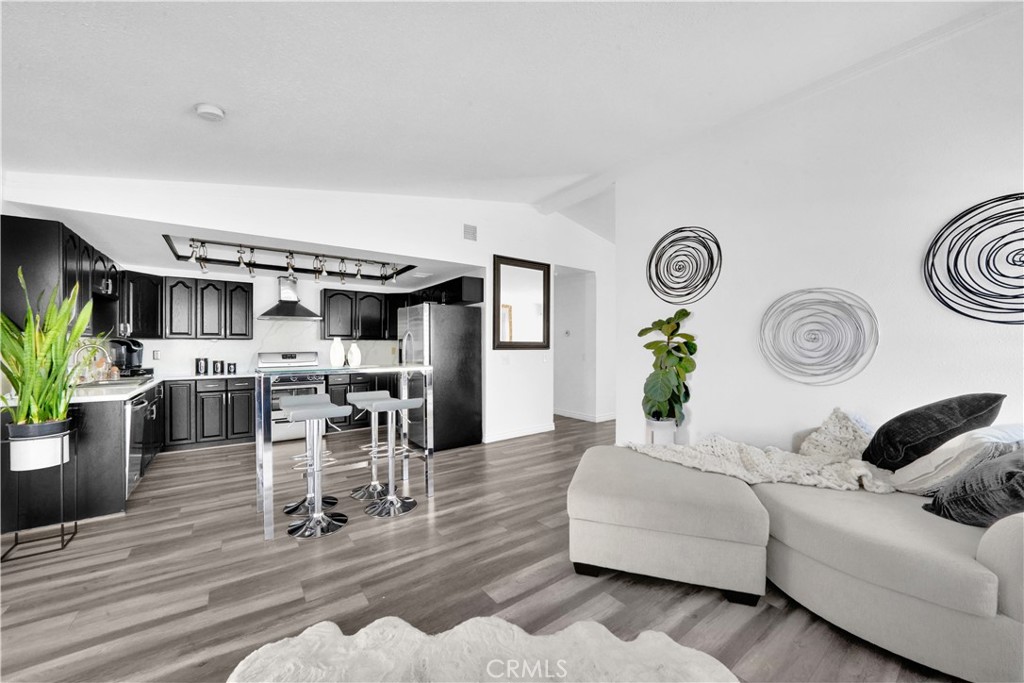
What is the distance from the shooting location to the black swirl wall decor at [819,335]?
254 cm

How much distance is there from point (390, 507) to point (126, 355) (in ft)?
12.0

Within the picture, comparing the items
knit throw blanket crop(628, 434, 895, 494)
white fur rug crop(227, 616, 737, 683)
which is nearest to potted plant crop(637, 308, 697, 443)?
knit throw blanket crop(628, 434, 895, 494)

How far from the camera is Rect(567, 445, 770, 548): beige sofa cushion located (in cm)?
186

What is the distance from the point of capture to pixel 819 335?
2691 millimetres

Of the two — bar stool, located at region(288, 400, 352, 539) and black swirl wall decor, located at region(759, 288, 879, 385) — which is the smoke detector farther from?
black swirl wall decor, located at region(759, 288, 879, 385)

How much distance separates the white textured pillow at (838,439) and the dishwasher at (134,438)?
4.87 meters

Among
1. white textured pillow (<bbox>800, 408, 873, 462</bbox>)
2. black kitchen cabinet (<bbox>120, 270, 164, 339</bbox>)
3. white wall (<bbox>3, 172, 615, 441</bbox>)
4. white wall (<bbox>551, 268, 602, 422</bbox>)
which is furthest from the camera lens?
white wall (<bbox>551, 268, 602, 422</bbox>)

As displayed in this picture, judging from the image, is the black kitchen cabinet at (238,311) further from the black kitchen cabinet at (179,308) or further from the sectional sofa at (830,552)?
the sectional sofa at (830,552)

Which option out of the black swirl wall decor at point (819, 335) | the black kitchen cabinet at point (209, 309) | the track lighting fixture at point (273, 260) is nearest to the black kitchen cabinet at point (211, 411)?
the black kitchen cabinet at point (209, 309)

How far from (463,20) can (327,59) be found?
27.7 inches

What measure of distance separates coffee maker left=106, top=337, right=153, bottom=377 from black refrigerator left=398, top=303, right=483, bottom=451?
2.81 metres

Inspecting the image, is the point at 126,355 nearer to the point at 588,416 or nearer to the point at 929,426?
the point at 588,416

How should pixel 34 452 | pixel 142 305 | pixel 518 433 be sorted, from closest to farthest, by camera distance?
1. pixel 34 452
2. pixel 142 305
3. pixel 518 433

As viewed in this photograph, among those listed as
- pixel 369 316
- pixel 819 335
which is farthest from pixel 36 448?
pixel 819 335
